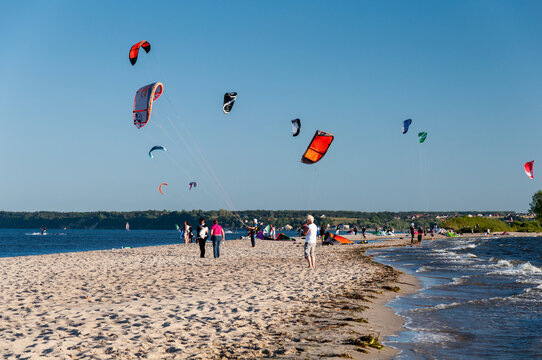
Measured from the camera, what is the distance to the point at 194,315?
27.0 ft

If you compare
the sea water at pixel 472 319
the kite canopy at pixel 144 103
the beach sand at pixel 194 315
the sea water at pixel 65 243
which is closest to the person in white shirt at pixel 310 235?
the beach sand at pixel 194 315

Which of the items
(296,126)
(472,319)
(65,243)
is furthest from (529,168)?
(65,243)

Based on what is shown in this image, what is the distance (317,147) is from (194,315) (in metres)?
15.9

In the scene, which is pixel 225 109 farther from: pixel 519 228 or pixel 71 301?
pixel 519 228

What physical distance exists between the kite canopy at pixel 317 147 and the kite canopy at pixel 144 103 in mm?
7213

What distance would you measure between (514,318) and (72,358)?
7.90 meters

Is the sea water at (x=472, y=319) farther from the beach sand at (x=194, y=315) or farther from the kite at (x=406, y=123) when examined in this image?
the kite at (x=406, y=123)

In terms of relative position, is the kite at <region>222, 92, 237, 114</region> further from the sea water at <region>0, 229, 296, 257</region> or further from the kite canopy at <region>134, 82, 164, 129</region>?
the sea water at <region>0, 229, 296, 257</region>

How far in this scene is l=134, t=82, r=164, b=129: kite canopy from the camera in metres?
19.5

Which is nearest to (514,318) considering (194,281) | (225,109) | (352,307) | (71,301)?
(352,307)

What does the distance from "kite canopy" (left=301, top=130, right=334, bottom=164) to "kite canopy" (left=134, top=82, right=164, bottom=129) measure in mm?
7213

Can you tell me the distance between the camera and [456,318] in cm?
944

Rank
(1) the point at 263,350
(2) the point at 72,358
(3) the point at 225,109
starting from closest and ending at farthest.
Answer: (2) the point at 72,358, (1) the point at 263,350, (3) the point at 225,109

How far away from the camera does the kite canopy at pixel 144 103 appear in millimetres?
19531
